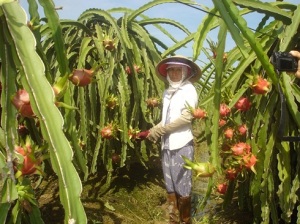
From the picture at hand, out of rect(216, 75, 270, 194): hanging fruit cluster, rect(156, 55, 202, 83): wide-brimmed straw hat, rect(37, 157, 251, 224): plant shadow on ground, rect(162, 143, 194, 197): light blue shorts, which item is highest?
rect(156, 55, 202, 83): wide-brimmed straw hat

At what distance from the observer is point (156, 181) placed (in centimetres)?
387

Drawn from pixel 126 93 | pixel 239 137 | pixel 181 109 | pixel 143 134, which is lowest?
pixel 143 134

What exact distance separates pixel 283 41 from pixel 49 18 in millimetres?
1211

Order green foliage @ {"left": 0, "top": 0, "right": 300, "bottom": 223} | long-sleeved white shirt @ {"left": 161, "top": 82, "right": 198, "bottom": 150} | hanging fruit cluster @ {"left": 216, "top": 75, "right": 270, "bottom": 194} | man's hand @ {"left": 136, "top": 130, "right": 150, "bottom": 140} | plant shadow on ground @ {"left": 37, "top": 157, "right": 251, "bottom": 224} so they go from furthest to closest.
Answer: man's hand @ {"left": 136, "top": 130, "right": 150, "bottom": 140}, plant shadow on ground @ {"left": 37, "top": 157, "right": 251, "bottom": 224}, long-sleeved white shirt @ {"left": 161, "top": 82, "right": 198, "bottom": 150}, hanging fruit cluster @ {"left": 216, "top": 75, "right": 270, "bottom": 194}, green foliage @ {"left": 0, "top": 0, "right": 300, "bottom": 223}

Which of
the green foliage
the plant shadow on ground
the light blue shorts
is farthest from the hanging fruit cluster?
the plant shadow on ground

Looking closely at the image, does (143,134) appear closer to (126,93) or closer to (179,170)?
(126,93)

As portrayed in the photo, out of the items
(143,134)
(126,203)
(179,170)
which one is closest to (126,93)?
(143,134)

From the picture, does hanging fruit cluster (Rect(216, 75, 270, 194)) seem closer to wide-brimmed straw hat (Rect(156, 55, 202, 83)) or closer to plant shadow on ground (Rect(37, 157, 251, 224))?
wide-brimmed straw hat (Rect(156, 55, 202, 83))

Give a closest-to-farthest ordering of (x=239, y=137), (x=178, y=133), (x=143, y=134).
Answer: (x=239, y=137)
(x=178, y=133)
(x=143, y=134)

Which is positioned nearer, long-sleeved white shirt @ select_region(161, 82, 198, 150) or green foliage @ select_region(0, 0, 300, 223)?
green foliage @ select_region(0, 0, 300, 223)

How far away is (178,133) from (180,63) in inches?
20.7

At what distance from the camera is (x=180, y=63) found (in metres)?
2.94

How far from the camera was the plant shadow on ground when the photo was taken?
9.75 feet

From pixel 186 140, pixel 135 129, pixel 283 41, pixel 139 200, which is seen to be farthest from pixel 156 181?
pixel 283 41
